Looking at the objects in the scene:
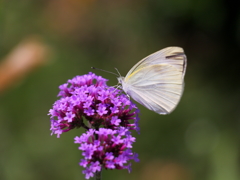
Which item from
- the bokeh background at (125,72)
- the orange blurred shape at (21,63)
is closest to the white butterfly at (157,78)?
the orange blurred shape at (21,63)

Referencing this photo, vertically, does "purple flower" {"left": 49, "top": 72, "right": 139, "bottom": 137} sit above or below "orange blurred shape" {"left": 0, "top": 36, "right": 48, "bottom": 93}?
below

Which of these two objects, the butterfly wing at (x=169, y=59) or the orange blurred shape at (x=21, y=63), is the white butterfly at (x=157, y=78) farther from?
the orange blurred shape at (x=21, y=63)

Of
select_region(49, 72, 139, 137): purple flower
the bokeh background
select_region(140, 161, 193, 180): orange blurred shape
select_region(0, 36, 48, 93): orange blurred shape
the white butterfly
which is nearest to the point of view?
select_region(49, 72, 139, 137): purple flower

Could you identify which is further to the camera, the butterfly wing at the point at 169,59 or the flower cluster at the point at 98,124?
the butterfly wing at the point at 169,59

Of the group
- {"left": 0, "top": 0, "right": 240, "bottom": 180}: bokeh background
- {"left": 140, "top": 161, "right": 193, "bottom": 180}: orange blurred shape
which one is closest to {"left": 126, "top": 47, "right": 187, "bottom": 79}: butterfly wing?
{"left": 0, "top": 0, "right": 240, "bottom": 180}: bokeh background

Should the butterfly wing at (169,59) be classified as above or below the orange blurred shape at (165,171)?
above

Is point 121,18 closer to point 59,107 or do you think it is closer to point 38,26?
point 38,26

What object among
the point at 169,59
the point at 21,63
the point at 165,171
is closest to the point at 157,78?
the point at 169,59

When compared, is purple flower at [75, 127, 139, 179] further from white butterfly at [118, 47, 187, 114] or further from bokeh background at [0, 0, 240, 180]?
bokeh background at [0, 0, 240, 180]
